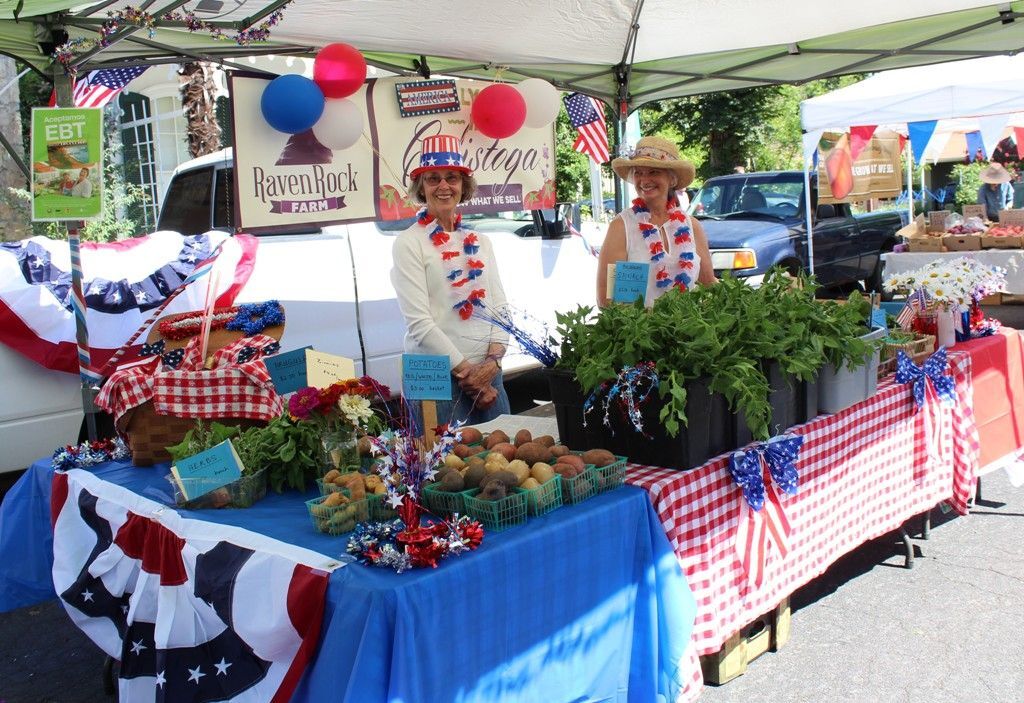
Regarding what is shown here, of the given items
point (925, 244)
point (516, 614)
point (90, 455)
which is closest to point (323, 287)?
point (90, 455)

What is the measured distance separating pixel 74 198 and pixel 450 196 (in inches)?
56.2

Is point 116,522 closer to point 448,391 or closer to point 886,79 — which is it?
point 448,391

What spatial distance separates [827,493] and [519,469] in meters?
1.43

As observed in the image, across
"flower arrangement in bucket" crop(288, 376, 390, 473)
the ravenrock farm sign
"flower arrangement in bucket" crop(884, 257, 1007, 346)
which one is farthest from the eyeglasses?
"flower arrangement in bucket" crop(884, 257, 1007, 346)

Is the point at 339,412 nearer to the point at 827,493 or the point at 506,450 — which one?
the point at 506,450

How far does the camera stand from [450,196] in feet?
11.0

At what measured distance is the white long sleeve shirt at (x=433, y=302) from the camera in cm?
325

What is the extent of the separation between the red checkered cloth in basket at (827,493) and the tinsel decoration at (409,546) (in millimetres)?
637

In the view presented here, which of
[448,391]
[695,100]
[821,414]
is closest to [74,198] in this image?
[448,391]

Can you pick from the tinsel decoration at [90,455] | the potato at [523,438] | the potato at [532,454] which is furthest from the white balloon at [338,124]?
the potato at [532,454]

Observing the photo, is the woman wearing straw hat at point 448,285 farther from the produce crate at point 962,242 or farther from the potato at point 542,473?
the produce crate at point 962,242

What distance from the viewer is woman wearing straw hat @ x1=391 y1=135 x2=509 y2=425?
3254mm

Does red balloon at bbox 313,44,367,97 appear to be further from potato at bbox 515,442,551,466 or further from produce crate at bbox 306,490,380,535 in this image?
produce crate at bbox 306,490,380,535

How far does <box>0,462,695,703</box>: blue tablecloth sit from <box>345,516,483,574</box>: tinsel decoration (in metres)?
0.03
